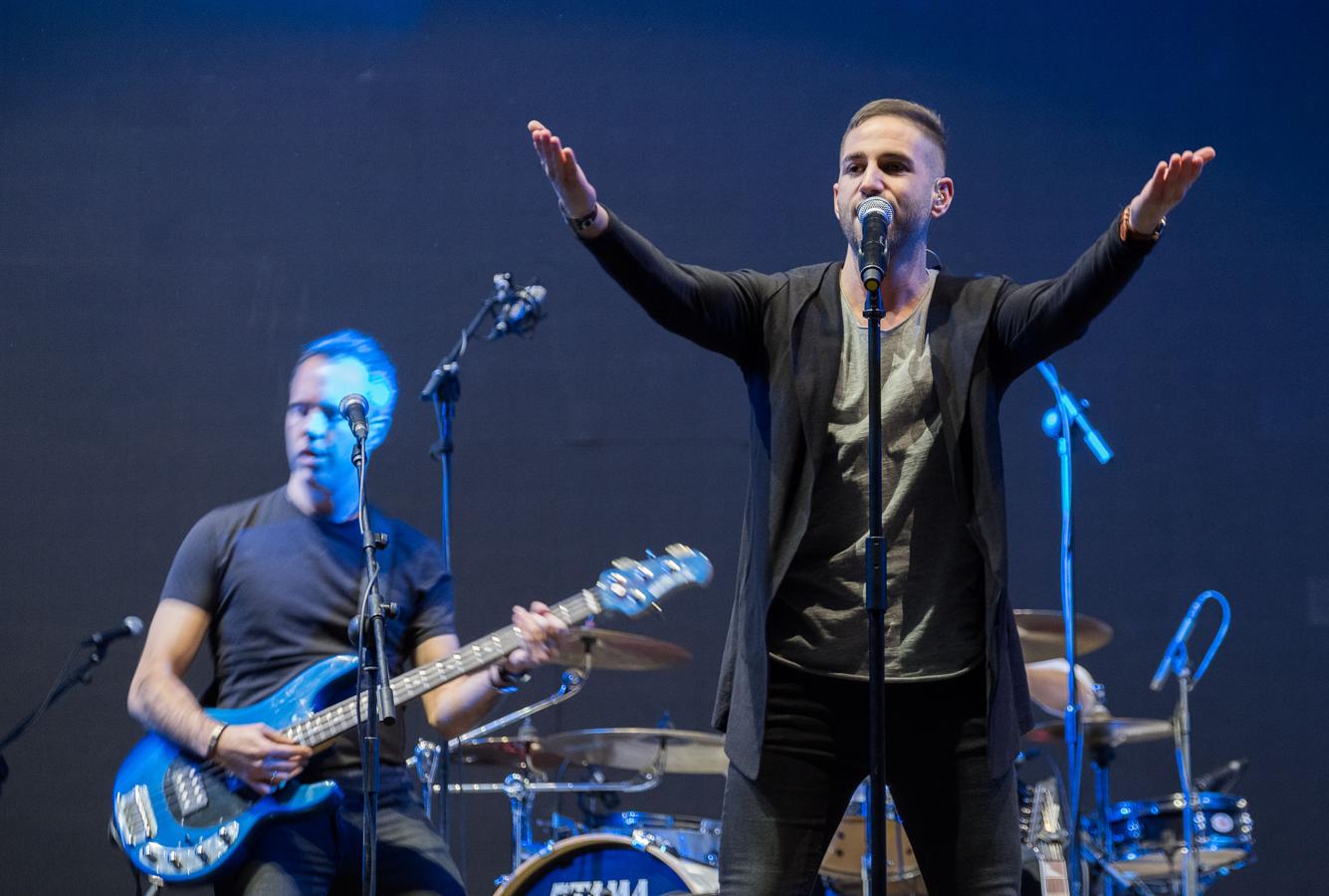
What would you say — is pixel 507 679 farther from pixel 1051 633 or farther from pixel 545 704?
pixel 1051 633

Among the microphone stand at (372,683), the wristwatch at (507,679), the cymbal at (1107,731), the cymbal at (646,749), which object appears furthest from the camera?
the cymbal at (1107,731)

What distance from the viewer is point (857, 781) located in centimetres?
242

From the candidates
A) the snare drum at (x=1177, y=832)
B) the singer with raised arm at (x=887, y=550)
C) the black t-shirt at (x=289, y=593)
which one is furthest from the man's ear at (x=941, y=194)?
the snare drum at (x=1177, y=832)

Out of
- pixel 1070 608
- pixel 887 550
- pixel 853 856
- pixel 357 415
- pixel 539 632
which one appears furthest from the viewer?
pixel 853 856

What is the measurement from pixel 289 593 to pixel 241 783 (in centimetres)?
49

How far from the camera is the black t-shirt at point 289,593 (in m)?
3.50

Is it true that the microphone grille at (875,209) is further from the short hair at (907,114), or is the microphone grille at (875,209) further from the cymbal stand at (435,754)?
the cymbal stand at (435,754)

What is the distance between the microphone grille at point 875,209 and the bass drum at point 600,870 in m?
2.44

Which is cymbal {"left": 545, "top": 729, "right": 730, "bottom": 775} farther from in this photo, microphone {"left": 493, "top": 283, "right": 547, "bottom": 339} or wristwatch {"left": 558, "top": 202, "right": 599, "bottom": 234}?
wristwatch {"left": 558, "top": 202, "right": 599, "bottom": 234}

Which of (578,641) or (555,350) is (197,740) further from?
(555,350)

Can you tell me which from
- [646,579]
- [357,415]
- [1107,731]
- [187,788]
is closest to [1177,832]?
[1107,731]

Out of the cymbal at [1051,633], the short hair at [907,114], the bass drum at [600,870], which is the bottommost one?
the bass drum at [600,870]

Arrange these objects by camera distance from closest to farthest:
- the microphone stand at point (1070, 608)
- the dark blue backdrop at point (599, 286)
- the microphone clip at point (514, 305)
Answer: the microphone stand at point (1070, 608) < the microphone clip at point (514, 305) < the dark blue backdrop at point (599, 286)

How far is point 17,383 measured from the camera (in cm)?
583
